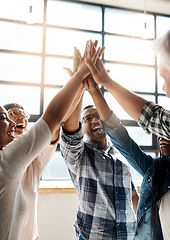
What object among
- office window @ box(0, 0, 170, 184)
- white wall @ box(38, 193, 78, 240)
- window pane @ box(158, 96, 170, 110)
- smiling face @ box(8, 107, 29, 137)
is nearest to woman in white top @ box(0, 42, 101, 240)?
smiling face @ box(8, 107, 29, 137)

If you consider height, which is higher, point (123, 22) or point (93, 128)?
point (123, 22)

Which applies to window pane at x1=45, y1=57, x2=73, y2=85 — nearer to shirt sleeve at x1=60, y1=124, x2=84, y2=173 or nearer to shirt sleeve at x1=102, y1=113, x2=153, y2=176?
shirt sleeve at x1=60, y1=124, x2=84, y2=173

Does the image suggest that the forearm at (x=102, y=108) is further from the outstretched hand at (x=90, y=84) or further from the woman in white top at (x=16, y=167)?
the woman in white top at (x=16, y=167)

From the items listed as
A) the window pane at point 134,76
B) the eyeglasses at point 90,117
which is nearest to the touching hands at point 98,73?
the eyeglasses at point 90,117

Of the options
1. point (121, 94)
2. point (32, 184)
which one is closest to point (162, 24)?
point (121, 94)

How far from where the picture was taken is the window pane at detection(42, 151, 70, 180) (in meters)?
3.18

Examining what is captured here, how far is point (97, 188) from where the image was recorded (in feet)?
4.61

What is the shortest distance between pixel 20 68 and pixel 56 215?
6.18 feet

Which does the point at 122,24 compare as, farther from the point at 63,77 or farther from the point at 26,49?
the point at 26,49

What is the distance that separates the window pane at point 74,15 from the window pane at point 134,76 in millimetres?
659

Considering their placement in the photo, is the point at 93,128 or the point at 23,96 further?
the point at 23,96

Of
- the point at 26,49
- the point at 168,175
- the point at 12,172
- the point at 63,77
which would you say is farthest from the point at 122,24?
the point at 12,172

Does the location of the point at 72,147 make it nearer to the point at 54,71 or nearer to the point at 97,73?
the point at 97,73

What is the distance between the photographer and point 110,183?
145cm
